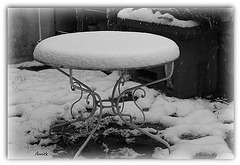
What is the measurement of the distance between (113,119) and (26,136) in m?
0.68

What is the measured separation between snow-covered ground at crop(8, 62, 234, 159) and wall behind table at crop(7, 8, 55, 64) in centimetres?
69

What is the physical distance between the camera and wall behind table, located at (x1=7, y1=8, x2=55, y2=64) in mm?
4793

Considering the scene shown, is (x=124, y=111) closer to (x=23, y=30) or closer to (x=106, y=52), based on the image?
(x=106, y=52)

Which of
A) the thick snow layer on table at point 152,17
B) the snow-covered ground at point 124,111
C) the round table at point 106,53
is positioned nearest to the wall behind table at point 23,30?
the snow-covered ground at point 124,111

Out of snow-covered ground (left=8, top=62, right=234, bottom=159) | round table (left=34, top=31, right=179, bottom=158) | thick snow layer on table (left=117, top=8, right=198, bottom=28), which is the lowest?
snow-covered ground (left=8, top=62, right=234, bottom=159)

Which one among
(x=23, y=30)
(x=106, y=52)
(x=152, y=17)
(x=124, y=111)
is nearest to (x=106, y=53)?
(x=106, y=52)

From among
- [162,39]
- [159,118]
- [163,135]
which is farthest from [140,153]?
[162,39]

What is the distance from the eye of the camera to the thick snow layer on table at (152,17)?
3480 millimetres

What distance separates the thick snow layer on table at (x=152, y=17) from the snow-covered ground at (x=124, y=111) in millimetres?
621

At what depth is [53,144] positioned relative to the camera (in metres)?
2.88

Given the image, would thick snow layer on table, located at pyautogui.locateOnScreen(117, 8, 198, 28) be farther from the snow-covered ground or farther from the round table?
the round table

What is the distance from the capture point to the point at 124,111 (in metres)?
3.37

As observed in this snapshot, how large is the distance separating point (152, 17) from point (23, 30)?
70.9 inches

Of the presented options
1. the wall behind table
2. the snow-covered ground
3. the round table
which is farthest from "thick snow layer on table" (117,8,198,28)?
the wall behind table
